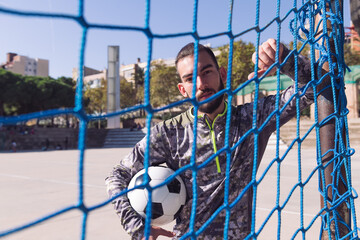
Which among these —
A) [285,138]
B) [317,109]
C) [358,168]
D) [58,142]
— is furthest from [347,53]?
[317,109]

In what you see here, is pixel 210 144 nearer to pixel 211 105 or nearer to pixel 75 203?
pixel 211 105

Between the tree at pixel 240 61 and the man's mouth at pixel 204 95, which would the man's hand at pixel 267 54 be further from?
the tree at pixel 240 61

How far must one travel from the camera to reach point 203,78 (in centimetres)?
144

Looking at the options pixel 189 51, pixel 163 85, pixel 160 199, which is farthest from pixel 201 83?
pixel 163 85

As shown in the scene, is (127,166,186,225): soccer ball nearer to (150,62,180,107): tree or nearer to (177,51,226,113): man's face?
(177,51,226,113): man's face

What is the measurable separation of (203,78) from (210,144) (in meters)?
0.31

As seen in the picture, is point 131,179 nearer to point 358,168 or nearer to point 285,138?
point 358,168

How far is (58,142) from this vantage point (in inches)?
838

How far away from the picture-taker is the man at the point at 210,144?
1.45 metres

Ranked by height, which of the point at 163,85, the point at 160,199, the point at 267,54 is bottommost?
the point at 160,199

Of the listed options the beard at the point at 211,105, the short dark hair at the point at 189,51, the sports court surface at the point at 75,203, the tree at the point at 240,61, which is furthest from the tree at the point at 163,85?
the beard at the point at 211,105

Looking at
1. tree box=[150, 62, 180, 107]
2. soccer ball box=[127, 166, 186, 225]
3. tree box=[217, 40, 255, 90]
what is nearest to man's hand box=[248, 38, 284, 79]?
soccer ball box=[127, 166, 186, 225]

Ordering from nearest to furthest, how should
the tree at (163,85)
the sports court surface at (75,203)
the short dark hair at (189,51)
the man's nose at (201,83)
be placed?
1. the man's nose at (201,83)
2. the short dark hair at (189,51)
3. the sports court surface at (75,203)
4. the tree at (163,85)

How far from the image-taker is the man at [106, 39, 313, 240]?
1.45 m
